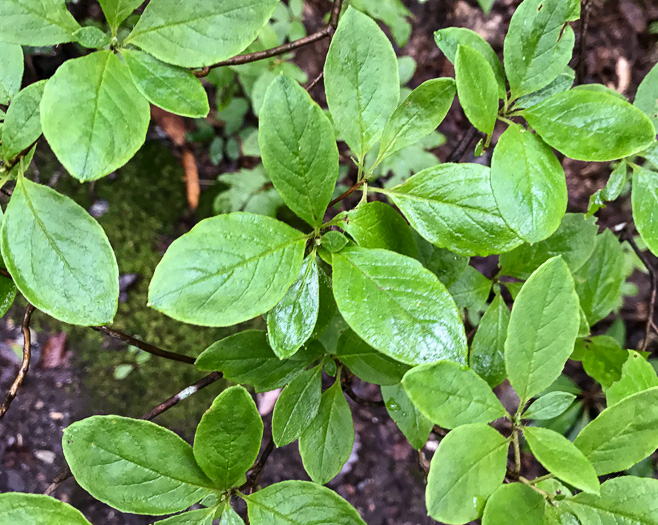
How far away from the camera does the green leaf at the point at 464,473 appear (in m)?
0.57

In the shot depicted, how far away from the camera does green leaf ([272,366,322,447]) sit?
759 millimetres

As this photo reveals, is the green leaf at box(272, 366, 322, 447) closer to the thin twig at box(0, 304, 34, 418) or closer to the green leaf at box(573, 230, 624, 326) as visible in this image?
the thin twig at box(0, 304, 34, 418)

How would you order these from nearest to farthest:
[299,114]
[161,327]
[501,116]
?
[299,114] → [501,116] → [161,327]

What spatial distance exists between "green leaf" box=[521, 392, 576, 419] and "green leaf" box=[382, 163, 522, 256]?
0.26 meters

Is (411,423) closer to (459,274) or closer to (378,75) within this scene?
(459,274)

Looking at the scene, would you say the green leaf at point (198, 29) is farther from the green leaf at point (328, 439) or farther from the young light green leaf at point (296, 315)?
the green leaf at point (328, 439)

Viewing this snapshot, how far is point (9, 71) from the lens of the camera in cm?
69

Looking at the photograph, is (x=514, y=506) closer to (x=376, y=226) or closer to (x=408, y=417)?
(x=408, y=417)

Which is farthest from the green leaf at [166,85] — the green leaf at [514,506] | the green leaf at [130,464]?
the green leaf at [514,506]

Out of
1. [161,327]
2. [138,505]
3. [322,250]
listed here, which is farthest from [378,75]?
[161,327]

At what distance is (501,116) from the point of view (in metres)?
0.73

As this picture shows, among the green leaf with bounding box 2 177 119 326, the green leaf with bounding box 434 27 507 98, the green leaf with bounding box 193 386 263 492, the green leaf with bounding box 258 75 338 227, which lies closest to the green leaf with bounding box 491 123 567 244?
the green leaf with bounding box 434 27 507 98

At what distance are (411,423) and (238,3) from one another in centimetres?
78

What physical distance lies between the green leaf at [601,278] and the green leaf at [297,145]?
77cm
